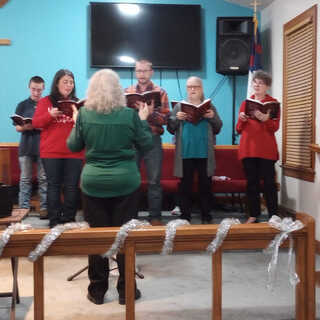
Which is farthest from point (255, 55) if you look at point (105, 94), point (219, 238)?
point (219, 238)

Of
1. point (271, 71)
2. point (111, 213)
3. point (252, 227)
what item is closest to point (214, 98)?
point (271, 71)

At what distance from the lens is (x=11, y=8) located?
567cm

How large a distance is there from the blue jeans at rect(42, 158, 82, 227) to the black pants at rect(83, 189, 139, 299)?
1.19 m

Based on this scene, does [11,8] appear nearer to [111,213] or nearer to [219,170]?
[219,170]

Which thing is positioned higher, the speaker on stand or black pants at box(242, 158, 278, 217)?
the speaker on stand

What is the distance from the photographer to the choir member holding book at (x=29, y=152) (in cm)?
449

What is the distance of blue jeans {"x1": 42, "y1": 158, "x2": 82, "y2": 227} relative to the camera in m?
3.57

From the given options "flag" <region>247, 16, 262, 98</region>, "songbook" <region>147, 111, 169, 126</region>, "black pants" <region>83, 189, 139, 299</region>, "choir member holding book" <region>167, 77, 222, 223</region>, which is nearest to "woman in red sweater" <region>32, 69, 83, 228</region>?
"songbook" <region>147, 111, 169, 126</region>

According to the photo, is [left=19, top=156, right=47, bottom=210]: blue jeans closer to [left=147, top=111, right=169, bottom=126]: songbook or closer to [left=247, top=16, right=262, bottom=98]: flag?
[left=147, top=111, right=169, bottom=126]: songbook

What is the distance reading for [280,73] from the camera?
4.97 metres

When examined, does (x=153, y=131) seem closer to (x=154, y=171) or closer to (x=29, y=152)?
A: (x=154, y=171)

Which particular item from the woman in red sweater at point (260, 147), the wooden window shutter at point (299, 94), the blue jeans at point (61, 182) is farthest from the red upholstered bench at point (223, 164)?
the blue jeans at point (61, 182)

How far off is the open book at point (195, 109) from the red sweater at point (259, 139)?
0.40 metres

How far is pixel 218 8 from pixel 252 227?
481cm
